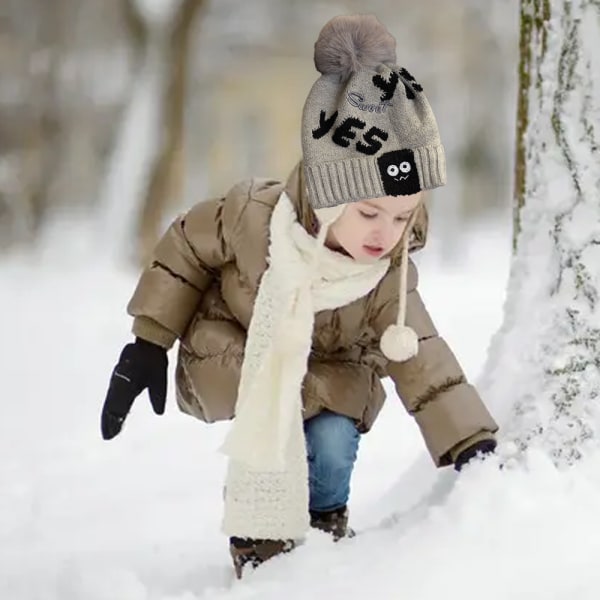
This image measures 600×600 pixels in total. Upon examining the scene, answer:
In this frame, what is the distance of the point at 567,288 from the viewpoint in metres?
2.27

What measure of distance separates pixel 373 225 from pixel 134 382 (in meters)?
0.59

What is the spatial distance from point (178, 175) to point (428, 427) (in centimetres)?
804

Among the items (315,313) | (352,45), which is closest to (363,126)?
(352,45)

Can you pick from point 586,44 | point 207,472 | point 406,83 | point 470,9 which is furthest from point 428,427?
point 470,9

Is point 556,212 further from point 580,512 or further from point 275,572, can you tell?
point 275,572

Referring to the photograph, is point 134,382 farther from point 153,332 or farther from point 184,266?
point 184,266

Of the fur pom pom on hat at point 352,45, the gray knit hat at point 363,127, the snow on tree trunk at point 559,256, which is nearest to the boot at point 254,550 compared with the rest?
the snow on tree trunk at point 559,256

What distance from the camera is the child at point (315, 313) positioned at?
1996 mm

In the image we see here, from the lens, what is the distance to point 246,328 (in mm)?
2295

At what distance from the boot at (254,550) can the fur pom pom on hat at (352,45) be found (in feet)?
3.01

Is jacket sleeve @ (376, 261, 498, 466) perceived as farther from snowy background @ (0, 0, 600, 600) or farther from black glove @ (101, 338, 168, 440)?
black glove @ (101, 338, 168, 440)

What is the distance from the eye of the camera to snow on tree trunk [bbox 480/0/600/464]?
219 centimetres

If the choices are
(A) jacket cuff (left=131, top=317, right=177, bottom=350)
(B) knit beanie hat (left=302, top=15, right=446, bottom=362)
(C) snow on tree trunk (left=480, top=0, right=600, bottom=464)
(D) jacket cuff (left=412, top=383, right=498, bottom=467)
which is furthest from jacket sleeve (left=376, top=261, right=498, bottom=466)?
(A) jacket cuff (left=131, top=317, right=177, bottom=350)

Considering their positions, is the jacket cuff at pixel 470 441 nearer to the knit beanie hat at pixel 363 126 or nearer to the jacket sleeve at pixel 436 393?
the jacket sleeve at pixel 436 393
